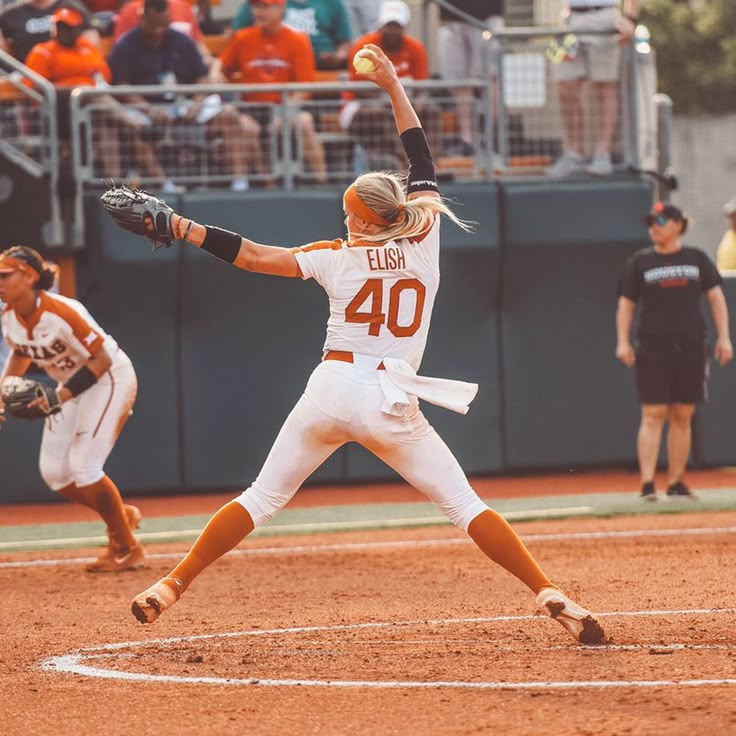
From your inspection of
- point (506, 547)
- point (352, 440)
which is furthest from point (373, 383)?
point (506, 547)

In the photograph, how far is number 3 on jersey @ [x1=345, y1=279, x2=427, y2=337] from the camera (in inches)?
242

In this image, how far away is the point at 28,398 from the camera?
861 centimetres

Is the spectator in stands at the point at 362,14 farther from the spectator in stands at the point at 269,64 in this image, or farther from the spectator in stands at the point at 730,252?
the spectator in stands at the point at 730,252

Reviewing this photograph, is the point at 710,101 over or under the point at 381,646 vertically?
over

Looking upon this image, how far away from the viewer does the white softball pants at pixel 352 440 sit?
20.0 feet

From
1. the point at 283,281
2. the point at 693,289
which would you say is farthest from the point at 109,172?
the point at 693,289

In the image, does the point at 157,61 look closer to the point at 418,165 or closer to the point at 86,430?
the point at 86,430

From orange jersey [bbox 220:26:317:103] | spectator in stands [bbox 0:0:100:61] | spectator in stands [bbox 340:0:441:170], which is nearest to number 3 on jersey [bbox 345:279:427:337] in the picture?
spectator in stands [bbox 340:0:441:170]

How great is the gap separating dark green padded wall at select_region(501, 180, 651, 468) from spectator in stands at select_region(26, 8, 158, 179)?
11.5 ft

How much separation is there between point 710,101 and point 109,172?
2711 centimetres

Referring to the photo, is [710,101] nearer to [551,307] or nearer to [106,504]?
[551,307]

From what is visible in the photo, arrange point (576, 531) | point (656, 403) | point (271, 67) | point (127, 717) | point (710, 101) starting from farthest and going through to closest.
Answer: point (710, 101) → point (271, 67) → point (656, 403) → point (576, 531) → point (127, 717)

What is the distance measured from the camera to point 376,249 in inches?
241

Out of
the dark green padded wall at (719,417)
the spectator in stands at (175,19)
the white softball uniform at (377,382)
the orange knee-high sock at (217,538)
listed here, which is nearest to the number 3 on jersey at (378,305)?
the white softball uniform at (377,382)
